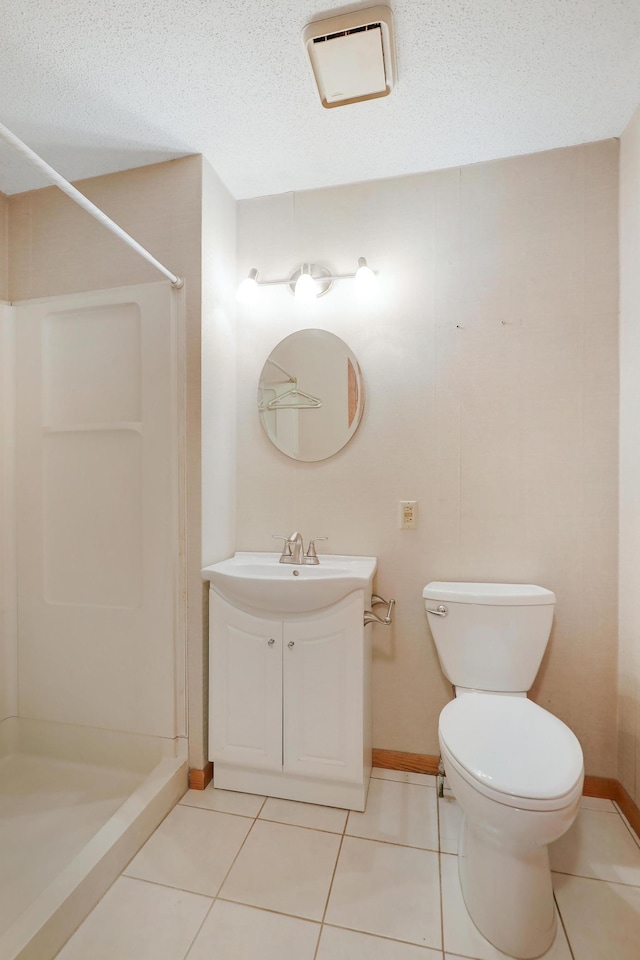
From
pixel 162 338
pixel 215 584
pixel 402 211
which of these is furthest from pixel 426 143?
pixel 215 584

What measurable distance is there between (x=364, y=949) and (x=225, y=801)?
0.70 m

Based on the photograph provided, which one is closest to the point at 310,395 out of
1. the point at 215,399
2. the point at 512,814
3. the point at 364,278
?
the point at 215,399

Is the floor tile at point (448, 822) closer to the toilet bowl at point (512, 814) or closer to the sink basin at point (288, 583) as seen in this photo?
the toilet bowl at point (512, 814)

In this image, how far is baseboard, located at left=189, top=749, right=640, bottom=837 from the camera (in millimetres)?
1581

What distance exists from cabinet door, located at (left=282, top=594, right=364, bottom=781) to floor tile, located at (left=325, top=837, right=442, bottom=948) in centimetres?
22

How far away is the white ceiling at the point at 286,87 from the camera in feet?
4.11

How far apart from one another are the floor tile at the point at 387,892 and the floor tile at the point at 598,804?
638mm

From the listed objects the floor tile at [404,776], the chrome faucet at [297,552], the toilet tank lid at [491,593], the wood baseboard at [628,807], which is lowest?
the floor tile at [404,776]

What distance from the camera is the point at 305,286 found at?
1875 millimetres

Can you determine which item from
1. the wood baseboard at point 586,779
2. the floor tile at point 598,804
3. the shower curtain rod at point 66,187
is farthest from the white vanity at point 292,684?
the shower curtain rod at point 66,187

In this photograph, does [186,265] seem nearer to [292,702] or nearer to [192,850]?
[292,702]

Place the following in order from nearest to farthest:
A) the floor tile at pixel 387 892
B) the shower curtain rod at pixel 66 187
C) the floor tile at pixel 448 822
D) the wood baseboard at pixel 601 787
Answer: the shower curtain rod at pixel 66 187 → the floor tile at pixel 387 892 → the floor tile at pixel 448 822 → the wood baseboard at pixel 601 787

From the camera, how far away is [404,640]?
187 cm

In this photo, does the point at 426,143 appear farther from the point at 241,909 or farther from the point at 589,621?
the point at 241,909
